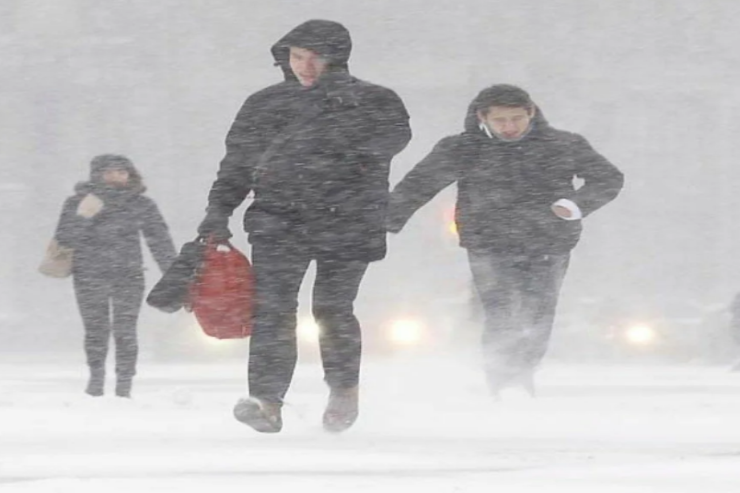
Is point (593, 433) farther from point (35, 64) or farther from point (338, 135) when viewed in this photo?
point (35, 64)

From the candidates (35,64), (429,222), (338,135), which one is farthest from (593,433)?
(35,64)

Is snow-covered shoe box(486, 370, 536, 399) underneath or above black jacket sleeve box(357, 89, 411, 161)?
underneath

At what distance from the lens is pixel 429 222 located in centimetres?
3666

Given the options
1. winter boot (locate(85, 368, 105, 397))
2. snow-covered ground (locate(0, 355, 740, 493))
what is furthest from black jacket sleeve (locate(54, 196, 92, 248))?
snow-covered ground (locate(0, 355, 740, 493))

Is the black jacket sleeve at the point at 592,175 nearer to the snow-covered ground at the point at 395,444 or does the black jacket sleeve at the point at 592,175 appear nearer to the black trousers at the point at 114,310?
the snow-covered ground at the point at 395,444

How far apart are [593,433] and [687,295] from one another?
99.0 ft

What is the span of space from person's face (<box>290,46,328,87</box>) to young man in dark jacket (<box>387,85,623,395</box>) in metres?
2.33

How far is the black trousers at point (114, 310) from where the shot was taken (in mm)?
12445

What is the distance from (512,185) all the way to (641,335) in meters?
13.6

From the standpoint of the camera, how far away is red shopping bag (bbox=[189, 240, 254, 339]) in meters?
8.69

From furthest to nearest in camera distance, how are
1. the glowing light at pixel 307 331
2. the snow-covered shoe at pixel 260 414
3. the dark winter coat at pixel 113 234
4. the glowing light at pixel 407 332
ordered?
the glowing light at pixel 307 331 → the glowing light at pixel 407 332 → the dark winter coat at pixel 113 234 → the snow-covered shoe at pixel 260 414

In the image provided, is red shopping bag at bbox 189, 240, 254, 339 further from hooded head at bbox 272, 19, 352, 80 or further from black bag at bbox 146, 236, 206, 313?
hooded head at bbox 272, 19, 352, 80

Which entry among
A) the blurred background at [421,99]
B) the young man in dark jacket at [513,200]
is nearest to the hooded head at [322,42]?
the young man in dark jacket at [513,200]

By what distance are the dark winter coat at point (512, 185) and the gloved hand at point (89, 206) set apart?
2.07 m
